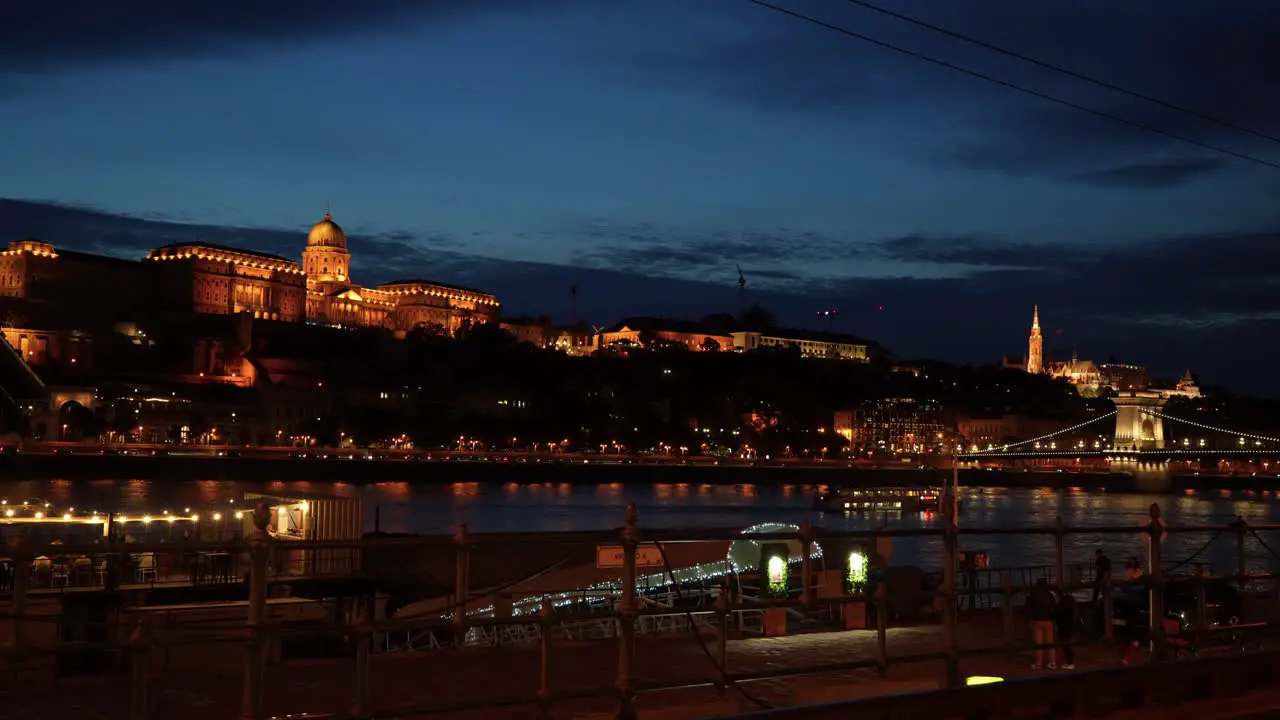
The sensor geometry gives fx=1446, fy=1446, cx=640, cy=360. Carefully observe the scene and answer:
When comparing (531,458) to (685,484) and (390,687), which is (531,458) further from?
(390,687)

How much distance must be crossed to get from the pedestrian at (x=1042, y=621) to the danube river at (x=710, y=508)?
24326 mm

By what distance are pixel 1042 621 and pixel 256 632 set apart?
5.32 m

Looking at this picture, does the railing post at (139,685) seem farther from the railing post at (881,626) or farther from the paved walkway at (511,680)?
the railing post at (881,626)

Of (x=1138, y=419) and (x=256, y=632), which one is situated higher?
(x=1138, y=419)

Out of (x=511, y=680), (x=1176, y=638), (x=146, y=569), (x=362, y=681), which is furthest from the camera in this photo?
(x=146, y=569)

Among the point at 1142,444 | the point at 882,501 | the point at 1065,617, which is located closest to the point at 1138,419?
the point at 1142,444

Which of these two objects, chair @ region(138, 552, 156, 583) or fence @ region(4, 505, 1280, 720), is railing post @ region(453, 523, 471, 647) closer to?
fence @ region(4, 505, 1280, 720)

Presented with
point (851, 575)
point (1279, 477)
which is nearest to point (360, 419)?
point (1279, 477)

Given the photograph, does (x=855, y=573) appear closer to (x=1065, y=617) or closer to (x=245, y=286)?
(x=1065, y=617)

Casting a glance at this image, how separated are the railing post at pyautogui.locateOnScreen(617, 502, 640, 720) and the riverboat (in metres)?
55.3

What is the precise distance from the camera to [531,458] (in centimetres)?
8900

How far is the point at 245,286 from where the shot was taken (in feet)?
408

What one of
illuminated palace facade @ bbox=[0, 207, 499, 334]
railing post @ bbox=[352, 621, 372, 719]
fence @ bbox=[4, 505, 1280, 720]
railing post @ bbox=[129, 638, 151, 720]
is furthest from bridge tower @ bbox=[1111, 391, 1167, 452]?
railing post @ bbox=[129, 638, 151, 720]

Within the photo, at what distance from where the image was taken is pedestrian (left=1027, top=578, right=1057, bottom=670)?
861cm
